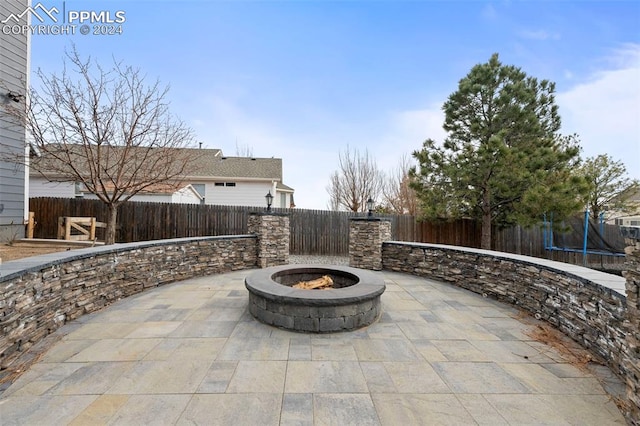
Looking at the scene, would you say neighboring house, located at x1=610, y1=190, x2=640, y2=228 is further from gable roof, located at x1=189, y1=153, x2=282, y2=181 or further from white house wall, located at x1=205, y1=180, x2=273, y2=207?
white house wall, located at x1=205, y1=180, x2=273, y2=207

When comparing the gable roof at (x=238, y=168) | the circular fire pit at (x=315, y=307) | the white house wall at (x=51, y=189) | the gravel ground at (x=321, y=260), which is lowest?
the gravel ground at (x=321, y=260)

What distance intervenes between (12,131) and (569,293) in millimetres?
13740

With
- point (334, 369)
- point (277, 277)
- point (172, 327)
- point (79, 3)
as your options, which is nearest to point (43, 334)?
point (172, 327)

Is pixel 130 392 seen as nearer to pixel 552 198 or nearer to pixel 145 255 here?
pixel 145 255

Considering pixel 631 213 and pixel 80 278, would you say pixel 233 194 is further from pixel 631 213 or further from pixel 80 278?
pixel 631 213

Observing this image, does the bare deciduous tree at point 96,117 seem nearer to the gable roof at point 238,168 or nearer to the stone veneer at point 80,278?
the stone veneer at point 80,278

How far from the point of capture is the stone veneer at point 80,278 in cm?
275

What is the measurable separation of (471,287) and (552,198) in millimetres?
5891

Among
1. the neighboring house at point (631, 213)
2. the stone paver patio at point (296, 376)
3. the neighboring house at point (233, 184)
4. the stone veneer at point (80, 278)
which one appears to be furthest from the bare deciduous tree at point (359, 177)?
the stone paver patio at point (296, 376)

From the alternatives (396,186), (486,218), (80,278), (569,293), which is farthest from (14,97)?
(396,186)

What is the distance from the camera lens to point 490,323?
12.8ft

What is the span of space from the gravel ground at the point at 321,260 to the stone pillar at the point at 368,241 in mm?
1768

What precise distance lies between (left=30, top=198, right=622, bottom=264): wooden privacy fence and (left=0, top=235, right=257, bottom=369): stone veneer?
4118 mm

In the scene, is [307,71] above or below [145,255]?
above
